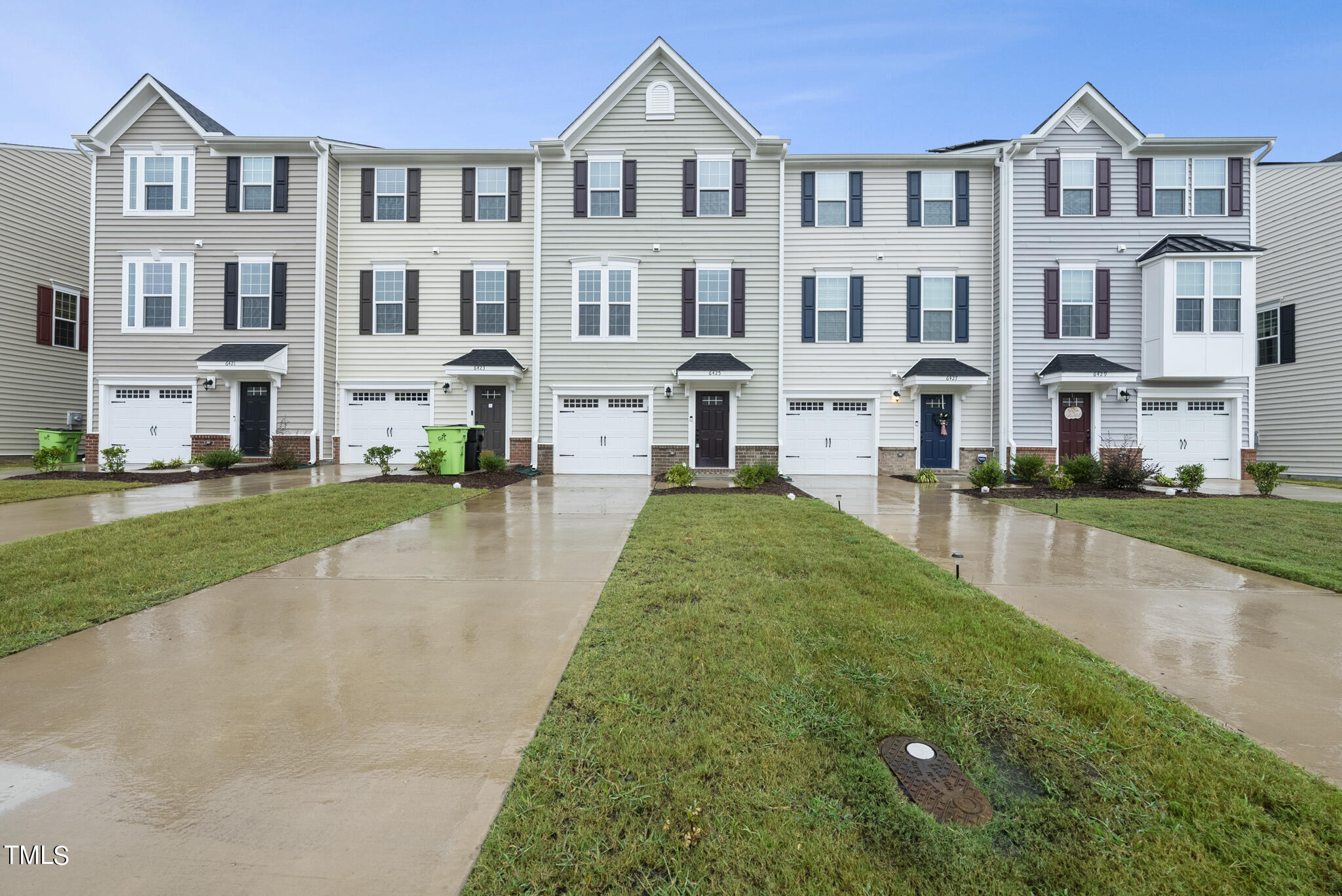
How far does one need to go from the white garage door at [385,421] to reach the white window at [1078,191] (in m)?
18.4

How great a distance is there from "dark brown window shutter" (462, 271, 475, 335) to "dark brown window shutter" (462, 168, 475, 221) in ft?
5.28

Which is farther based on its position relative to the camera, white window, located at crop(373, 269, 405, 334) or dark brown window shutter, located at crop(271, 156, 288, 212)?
white window, located at crop(373, 269, 405, 334)

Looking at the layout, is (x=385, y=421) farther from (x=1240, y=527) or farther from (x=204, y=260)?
(x=1240, y=527)

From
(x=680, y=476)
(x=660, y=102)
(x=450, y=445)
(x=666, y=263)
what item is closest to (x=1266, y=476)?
(x=680, y=476)

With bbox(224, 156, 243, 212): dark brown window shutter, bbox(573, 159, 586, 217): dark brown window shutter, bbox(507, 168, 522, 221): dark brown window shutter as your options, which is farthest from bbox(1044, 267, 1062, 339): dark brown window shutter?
bbox(224, 156, 243, 212): dark brown window shutter

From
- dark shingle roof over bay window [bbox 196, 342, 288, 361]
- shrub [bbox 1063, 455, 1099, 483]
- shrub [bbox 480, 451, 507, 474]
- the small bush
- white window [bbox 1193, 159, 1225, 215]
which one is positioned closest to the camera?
shrub [bbox 1063, 455, 1099, 483]

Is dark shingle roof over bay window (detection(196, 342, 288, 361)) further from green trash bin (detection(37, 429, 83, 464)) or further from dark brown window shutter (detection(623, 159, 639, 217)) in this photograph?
dark brown window shutter (detection(623, 159, 639, 217))

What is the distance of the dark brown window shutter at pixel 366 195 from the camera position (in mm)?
16312

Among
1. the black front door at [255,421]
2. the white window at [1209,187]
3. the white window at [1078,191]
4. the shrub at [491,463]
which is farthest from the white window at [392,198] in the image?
the white window at [1209,187]

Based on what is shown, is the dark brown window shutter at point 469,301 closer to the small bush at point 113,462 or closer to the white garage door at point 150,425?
the white garage door at point 150,425

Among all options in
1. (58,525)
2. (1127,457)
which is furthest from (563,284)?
(1127,457)

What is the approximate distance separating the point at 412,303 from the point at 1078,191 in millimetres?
18504

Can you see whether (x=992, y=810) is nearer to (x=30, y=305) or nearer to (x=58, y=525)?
(x=58, y=525)

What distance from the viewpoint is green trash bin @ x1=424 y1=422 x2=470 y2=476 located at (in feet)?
43.3
